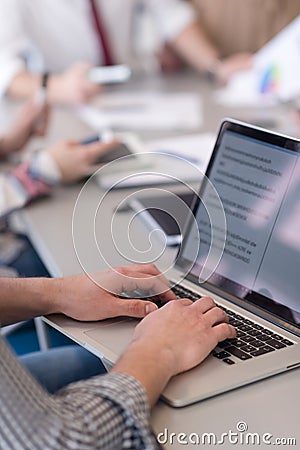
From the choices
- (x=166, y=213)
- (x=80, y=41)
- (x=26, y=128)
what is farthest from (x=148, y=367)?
(x=80, y=41)

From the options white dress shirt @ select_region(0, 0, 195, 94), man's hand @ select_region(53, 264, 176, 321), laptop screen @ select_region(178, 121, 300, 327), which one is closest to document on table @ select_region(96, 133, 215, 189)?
laptop screen @ select_region(178, 121, 300, 327)

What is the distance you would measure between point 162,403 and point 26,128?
108 centimetres

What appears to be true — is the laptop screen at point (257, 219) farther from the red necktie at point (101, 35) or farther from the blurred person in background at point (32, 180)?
the red necktie at point (101, 35)

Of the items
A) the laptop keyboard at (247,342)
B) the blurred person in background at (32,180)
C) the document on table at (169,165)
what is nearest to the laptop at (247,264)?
the laptop keyboard at (247,342)

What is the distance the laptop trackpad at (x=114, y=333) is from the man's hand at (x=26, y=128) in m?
0.88

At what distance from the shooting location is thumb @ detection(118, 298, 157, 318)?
935 millimetres

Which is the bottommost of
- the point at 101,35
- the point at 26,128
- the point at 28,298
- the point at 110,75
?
the point at 28,298

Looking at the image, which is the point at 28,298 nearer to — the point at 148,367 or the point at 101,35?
the point at 148,367

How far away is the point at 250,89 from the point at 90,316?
4.61 feet

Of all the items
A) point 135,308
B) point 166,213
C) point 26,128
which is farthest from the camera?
point 26,128

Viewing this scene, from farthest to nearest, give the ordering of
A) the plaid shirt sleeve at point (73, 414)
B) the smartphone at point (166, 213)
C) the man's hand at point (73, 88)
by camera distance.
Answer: the man's hand at point (73, 88) → the smartphone at point (166, 213) → the plaid shirt sleeve at point (73, 414)

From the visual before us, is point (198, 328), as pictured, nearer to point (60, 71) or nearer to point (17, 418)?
point (17, 418)

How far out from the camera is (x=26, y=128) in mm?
1717

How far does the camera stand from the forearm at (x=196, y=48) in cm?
250
